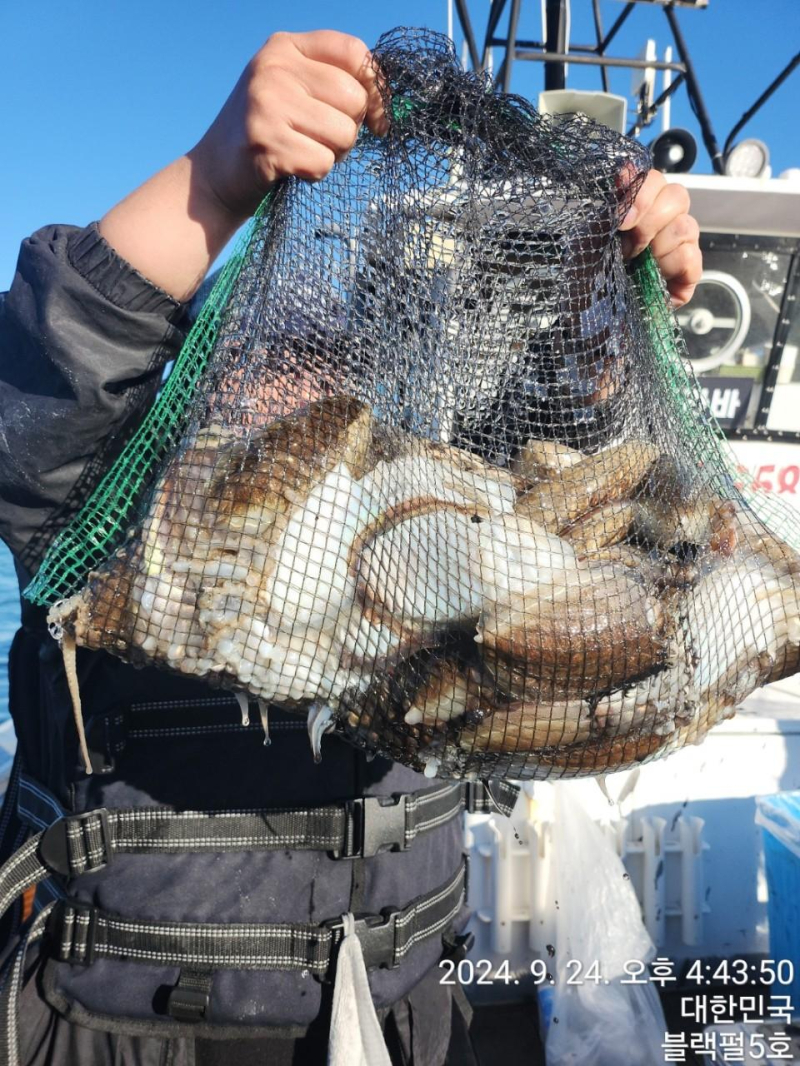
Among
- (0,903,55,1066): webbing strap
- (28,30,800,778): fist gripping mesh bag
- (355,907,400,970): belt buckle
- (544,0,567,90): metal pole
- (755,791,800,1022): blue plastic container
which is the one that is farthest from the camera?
(544,0,567,90): metal pole

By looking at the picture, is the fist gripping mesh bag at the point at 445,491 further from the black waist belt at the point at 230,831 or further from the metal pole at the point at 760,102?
the metal pole at the point at 760,102

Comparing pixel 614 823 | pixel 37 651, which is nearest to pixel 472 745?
pixel 37 651

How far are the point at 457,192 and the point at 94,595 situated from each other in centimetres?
102

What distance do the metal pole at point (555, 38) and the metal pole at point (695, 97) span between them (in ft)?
2.17

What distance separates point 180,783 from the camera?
1610 mm

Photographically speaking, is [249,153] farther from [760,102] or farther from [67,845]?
[760,102]

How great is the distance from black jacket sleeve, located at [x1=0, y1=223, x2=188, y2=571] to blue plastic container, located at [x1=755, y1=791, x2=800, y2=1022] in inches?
120

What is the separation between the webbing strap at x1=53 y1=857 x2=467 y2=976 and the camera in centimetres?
152

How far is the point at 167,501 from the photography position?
121 cm

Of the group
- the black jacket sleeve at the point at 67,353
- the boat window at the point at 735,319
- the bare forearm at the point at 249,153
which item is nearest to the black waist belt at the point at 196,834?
the black jacket sleeve at the point at 67,353

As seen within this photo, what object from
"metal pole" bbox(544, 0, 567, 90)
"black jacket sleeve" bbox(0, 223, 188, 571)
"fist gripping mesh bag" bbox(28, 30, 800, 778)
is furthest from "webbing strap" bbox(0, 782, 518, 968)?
"metal pole" bbox(544, 0, 567, 90)

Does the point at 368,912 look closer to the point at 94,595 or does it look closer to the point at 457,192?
the point at 94,595

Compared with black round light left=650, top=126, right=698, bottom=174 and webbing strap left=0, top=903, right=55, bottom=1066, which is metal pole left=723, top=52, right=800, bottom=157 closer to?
black round light left=650, top=126, right=698, bottom=174

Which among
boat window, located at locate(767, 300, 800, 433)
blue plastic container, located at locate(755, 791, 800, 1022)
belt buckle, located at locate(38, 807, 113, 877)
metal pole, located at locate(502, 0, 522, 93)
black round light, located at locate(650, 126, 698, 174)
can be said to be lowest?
blue plastic container, located at locate(755, 791, 800, 1022)
